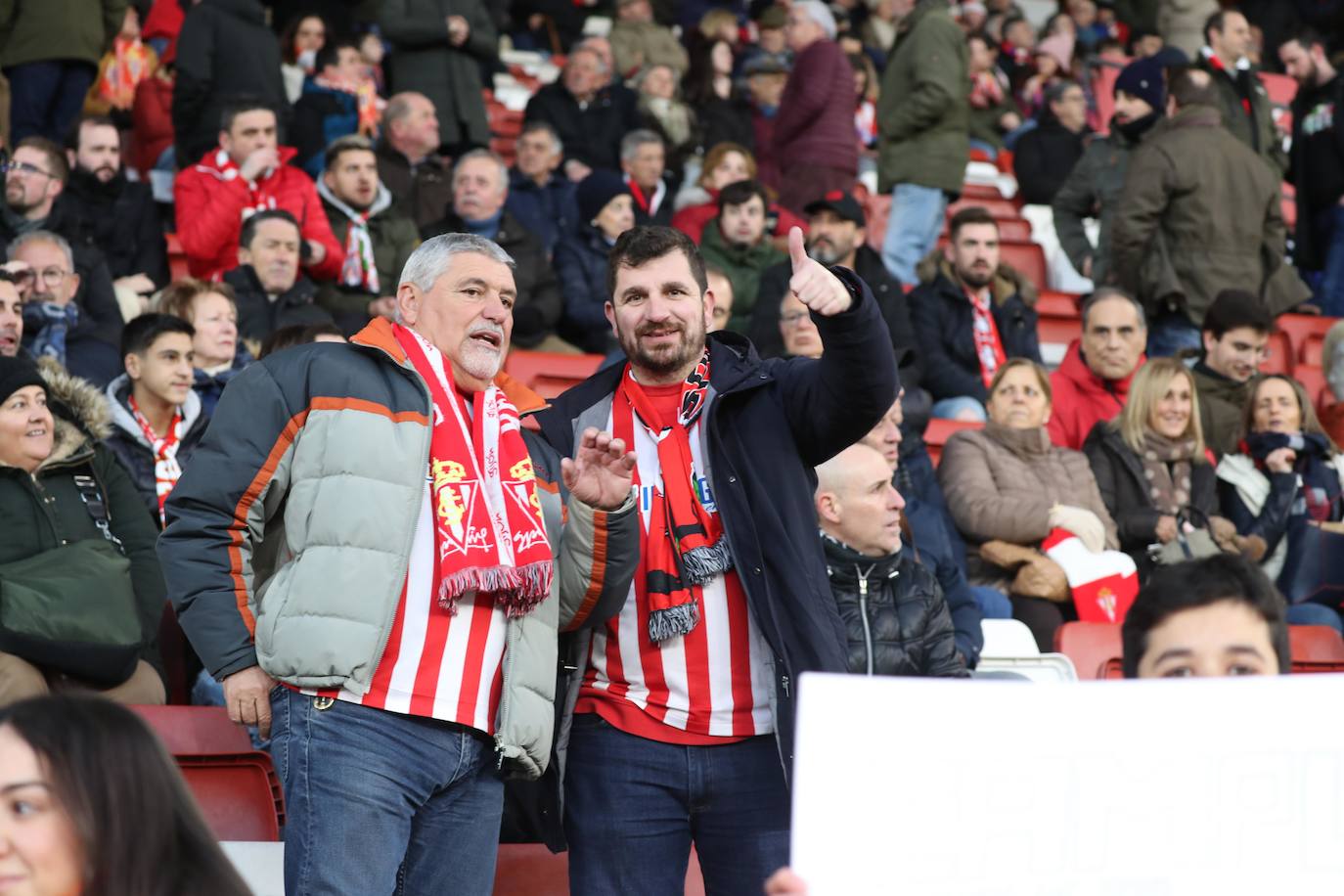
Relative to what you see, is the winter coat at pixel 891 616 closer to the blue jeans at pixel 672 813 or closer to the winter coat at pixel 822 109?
the blue jeans at pixel 672 813

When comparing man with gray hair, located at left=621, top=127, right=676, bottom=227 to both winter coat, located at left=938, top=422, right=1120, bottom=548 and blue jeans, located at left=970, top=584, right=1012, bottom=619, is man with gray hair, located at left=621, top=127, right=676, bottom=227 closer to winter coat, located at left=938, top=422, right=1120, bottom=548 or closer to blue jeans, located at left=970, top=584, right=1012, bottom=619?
winter coat, located at left=938, top=422, right=1120, bottom=548

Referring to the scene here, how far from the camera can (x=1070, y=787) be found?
7.02 ft

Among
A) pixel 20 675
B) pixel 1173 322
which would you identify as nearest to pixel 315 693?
pixel 20 675

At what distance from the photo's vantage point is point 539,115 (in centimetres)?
1066

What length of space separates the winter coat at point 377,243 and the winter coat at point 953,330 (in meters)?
2.30

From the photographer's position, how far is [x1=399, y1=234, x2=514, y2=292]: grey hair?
3.49m

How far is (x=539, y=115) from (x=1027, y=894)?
8.98 m

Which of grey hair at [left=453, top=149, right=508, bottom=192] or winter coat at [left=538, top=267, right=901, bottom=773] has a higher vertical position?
grey hair at [left=453, top=149, right=508, bottom=192]

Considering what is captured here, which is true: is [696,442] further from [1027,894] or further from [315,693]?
Result: [1027,894]

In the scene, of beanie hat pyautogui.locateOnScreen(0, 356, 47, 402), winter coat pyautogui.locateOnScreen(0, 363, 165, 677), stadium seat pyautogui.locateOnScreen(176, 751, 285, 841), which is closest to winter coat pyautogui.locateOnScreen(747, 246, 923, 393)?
winter coat pyautogui.locateOnScreen(0, 363, 165, 677)

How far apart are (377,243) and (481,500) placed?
4.86m

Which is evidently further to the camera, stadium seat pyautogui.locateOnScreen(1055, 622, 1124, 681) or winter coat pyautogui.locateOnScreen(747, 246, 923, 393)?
winter coat pyautogui.locateOnScreen(747, 246, 923, 393)

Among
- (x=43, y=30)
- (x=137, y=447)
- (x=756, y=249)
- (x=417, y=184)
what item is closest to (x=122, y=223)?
(x=43, y=30)

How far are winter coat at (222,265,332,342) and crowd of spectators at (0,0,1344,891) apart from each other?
1 cm
